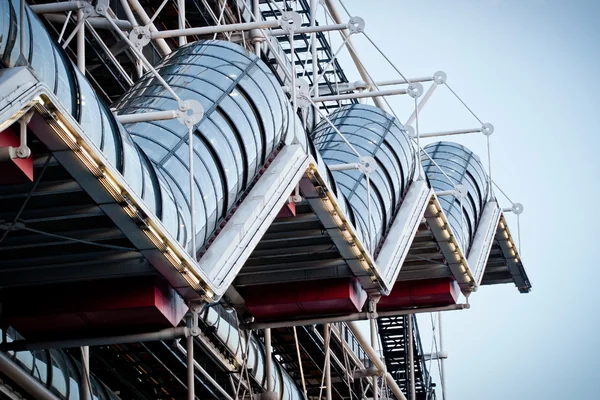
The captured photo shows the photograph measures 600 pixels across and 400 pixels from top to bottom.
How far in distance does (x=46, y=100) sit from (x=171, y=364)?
52.4ft

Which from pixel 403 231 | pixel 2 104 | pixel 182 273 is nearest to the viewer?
pixel 2 104

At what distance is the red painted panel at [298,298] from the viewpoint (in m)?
28.3

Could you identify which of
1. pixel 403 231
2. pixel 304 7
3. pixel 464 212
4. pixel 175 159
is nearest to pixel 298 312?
pixel 403 231

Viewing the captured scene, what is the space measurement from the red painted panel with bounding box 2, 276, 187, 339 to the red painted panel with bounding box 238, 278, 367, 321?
6.08 metres

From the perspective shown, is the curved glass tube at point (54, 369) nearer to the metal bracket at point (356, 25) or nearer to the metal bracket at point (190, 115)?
the metal bracket at point (190, 115)

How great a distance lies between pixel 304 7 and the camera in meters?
46.3

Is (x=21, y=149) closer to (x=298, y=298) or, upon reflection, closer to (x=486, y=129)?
(x=298, y=298)

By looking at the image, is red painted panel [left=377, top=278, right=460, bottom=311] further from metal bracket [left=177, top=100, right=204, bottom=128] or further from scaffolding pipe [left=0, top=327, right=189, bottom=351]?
metal bracket [left=177, top=100, right=204, bottom=128]

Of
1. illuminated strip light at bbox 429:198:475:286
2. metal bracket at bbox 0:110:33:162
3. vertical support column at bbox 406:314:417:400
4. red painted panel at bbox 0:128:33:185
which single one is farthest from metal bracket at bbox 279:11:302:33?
vertical support column at bbox 406:314:417:400

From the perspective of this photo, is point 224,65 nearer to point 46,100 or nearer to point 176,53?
point 176,53

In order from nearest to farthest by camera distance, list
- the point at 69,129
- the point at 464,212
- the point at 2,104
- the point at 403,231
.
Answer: the point at 2,104, the point at 69,129, the point at 403,231, the point at 464,212

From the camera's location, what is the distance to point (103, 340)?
2244 cm

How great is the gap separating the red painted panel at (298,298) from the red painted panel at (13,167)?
11171 mm

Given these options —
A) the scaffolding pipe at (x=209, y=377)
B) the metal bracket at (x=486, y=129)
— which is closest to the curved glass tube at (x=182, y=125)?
the scaffolding pipe at (x=209, y=377)
